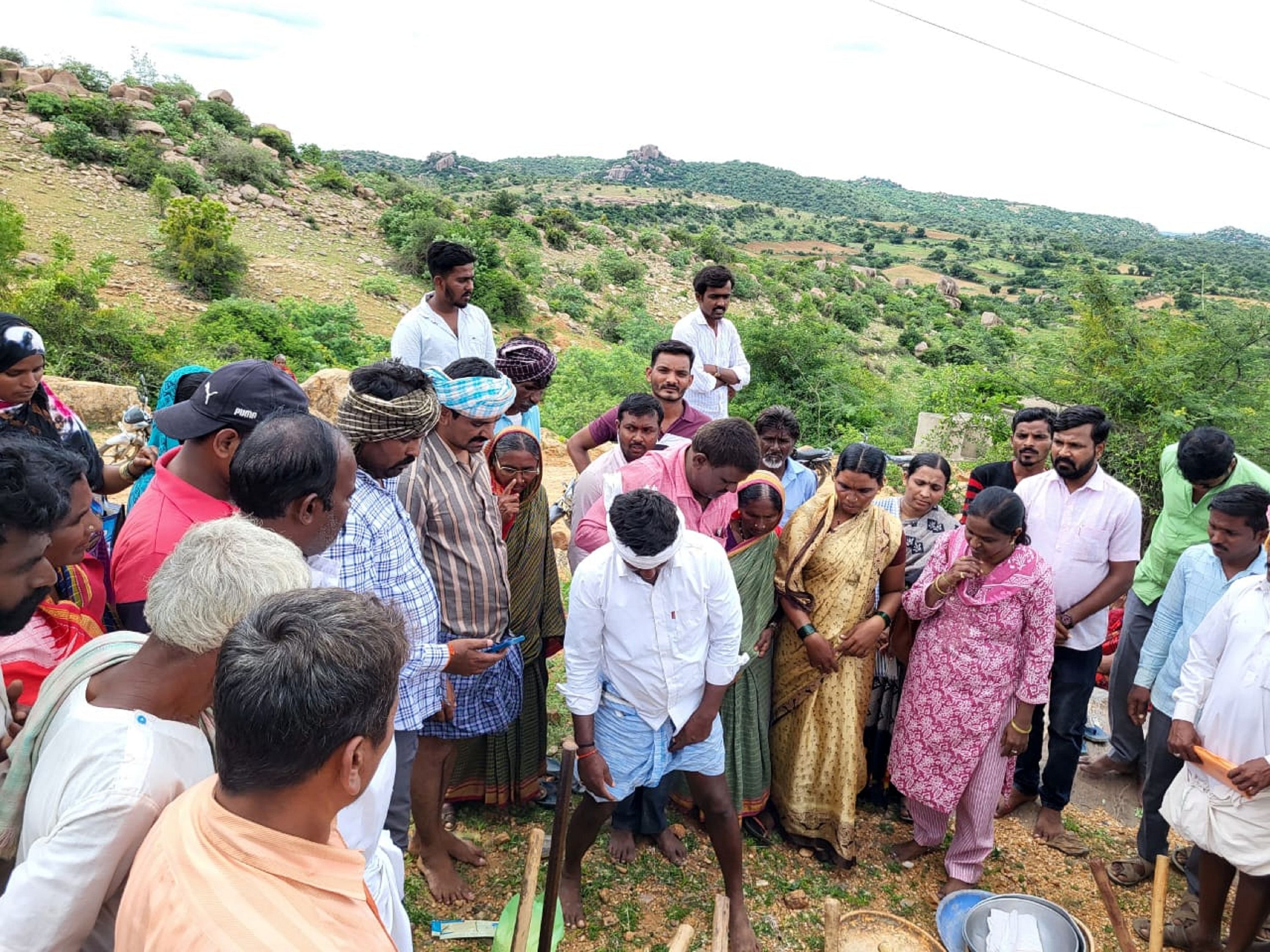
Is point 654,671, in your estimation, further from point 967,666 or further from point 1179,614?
point 1179,614

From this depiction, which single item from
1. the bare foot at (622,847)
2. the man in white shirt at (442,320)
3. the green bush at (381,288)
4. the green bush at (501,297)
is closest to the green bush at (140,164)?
the green bush at (381,288)

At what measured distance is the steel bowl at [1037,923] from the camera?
9.23ft

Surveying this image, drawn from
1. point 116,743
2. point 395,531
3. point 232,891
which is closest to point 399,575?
point 395,531

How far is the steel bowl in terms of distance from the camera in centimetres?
281

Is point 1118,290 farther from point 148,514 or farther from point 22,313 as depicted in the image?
point 22,313

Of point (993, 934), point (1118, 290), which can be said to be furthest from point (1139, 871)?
point (1118, 290)

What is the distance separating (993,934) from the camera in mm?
2859

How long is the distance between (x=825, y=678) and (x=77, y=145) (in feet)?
64.3

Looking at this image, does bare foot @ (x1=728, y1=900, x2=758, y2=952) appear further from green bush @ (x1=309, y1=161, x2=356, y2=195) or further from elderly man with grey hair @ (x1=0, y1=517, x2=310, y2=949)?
green bush @ (x1=309, y1=161, x2=356, y2=195)

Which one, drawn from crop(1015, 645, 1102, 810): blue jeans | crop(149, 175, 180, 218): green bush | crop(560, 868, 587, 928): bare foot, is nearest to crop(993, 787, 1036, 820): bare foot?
crop(1015, 645, 1102, 810): blue jeans

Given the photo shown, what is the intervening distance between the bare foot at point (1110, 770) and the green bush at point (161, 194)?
57.4 feet

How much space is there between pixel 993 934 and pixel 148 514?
3.09 metres

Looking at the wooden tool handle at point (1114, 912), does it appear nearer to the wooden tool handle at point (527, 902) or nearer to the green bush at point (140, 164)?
the wooden tool handle at point (527, 902)

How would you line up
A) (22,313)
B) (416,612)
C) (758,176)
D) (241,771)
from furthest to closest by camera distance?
(758,176)
(22,313)
(416,612)
(241,771)
